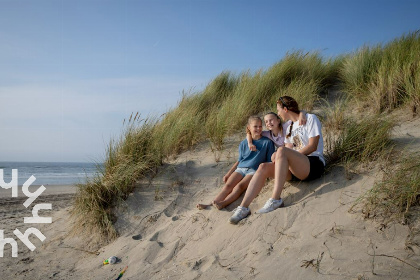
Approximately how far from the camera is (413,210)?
3.40 m

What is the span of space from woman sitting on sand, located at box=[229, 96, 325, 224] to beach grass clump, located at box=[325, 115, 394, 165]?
16.2 inches

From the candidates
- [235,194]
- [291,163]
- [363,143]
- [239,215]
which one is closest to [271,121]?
[291,163]

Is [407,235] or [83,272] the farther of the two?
[83,272]

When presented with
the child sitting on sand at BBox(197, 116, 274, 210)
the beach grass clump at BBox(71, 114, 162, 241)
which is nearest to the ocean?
the beach grass clump at BBox(71, 114, 162, 241)

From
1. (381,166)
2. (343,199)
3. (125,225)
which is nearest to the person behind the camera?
(343,199)

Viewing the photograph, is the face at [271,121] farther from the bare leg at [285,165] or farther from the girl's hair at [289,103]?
the bare leg at [285,165]

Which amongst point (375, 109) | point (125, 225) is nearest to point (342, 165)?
point (375, 109)

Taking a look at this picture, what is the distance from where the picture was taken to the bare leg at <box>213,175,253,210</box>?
15.2 ft

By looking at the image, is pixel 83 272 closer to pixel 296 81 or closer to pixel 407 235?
pixel 407 235

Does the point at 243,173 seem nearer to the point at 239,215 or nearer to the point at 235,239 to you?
the point at 239,215

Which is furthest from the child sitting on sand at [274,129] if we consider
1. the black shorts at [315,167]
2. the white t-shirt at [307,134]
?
the black shorts at [315,167]

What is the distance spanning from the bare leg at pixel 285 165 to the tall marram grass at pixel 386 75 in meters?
2.93

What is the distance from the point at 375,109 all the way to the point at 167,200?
4.13 metres

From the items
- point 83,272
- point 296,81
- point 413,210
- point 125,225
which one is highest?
point 296,81
